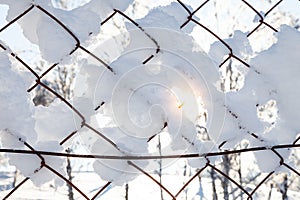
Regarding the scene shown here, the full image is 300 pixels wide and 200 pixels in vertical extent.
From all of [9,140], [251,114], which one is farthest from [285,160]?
[9,140]

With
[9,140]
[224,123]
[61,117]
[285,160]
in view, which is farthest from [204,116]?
[9,140]

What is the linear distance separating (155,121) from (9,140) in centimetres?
35

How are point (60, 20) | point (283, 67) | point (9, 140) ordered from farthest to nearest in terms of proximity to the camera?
point (283, 67) → point (60, 20) → point (9, 140)

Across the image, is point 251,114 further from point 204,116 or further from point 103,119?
point 103,119

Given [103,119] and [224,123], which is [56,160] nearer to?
[103,119]

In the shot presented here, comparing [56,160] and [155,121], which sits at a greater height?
[155,121]

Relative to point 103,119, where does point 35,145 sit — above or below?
below

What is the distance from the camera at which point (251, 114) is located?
1019mm

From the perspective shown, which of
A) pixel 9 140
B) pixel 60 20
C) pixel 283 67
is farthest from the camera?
pixel 283 67

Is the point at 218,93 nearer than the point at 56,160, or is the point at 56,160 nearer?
the point at 56,160

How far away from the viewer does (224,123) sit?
101 centimetres

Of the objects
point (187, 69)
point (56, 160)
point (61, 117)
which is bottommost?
point (56, 160)

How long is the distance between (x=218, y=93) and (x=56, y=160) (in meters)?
0.45

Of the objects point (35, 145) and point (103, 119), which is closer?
point (35, 145)
